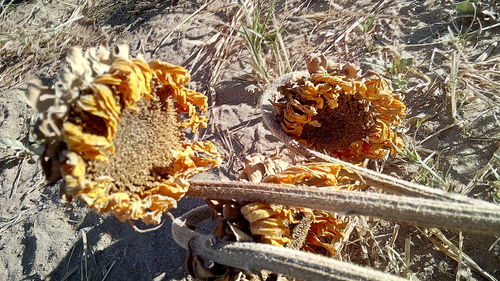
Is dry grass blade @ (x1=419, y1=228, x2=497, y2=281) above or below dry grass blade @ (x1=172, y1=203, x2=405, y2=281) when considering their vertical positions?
below

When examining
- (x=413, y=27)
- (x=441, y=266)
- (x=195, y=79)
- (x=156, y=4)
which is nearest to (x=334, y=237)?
(x=441, y=266)

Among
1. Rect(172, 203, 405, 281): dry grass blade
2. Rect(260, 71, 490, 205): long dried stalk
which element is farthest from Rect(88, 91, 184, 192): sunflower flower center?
Rect(260, 71, 490, 205): long dried stalk

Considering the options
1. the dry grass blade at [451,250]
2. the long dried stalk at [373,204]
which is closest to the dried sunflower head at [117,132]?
the long dried stalk at [373,204]

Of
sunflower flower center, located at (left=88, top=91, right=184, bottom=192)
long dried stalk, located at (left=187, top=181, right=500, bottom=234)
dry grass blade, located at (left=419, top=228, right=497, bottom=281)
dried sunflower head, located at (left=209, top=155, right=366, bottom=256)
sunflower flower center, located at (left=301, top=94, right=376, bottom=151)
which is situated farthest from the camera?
sunflower flower center, located at (left=301, top=94, right=376, bottom=151)

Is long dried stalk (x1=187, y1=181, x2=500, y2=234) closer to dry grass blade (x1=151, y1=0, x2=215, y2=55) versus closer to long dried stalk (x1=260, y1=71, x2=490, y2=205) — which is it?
long dried stalk (x1=260, y1=71, x2=490, y2=205)

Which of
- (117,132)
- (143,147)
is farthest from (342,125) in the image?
(117,132)

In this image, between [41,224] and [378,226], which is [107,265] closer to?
[41,224]

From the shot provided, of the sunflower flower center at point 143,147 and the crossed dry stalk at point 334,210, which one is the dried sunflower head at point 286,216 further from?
the sunflower flower center at point 143,147
